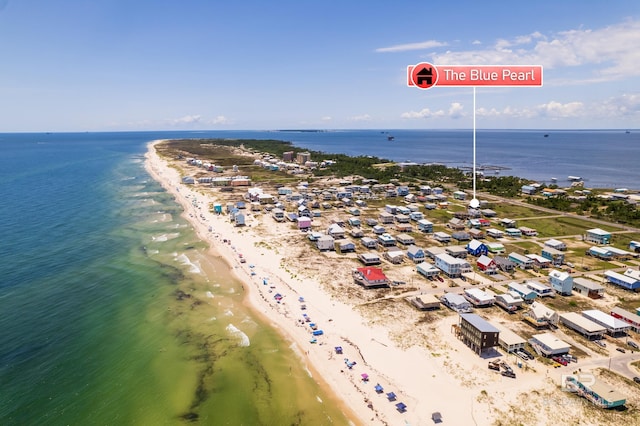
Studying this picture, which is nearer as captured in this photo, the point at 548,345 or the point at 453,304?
the point at 548,345

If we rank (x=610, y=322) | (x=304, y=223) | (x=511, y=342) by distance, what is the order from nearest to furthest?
(x=511, y=342), (x=610, y=322), (x=304, y=223)

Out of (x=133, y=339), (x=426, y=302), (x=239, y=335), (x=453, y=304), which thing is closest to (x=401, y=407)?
(x=426, y=302)

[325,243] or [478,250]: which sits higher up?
[325,243]

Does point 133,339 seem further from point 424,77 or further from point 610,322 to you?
point 610,322

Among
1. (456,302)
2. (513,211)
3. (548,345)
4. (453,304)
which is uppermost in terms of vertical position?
(513,211)

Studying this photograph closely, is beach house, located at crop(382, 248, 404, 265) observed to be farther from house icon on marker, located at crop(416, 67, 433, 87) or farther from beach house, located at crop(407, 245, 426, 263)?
house icon on marker, located at crop(416, 67, 433, 87)

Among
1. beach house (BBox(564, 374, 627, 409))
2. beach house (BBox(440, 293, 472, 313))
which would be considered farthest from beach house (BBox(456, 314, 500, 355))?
beach house (BBox(564, 374, 627, 409))

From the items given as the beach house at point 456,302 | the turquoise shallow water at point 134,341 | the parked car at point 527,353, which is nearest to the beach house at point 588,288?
the beach house at point 456,302
